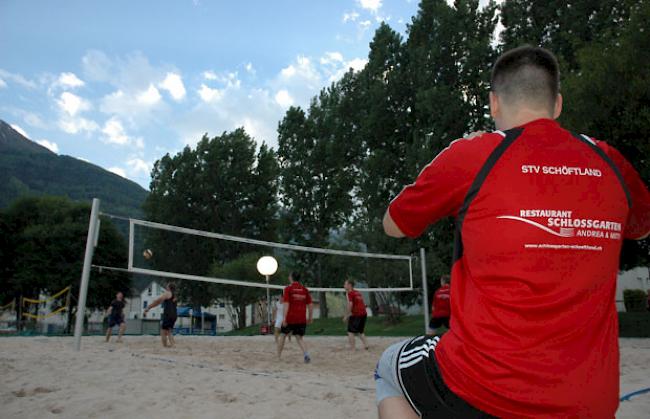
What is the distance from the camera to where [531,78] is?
1584mm

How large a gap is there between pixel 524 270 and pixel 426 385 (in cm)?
42

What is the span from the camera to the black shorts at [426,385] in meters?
1.34

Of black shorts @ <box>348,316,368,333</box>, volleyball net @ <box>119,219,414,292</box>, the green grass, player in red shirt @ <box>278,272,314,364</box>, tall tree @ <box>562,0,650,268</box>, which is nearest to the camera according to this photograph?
player in red shirt @ <box>278,272,314,364</box>

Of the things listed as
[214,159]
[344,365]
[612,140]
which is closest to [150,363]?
[344,365]

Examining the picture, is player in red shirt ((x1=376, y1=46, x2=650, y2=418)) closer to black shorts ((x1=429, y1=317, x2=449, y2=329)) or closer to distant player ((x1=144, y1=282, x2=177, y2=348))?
black shorts ((x1=429, y1=317, x2=449, y2=329))

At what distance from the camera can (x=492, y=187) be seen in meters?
1.41

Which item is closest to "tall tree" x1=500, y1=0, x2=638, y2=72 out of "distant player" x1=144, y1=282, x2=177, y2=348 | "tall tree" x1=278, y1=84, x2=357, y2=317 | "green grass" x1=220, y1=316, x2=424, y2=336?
"tall tree" x1=278, y1=84, x2=357, y2=317

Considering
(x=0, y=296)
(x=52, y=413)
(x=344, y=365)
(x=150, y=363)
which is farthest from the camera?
(x=0, y=296)

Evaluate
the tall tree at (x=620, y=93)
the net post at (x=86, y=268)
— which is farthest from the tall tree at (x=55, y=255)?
the tall tree at (x=620, y=93)

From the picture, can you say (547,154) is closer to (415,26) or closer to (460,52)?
(460,52)

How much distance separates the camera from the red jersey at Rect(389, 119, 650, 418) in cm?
126

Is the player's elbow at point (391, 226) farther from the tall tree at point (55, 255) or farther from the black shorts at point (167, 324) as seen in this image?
the tall tree at point (55, 255)

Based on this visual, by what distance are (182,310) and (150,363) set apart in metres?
48.1

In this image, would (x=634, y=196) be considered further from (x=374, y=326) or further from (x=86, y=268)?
(x=374, y=326)
